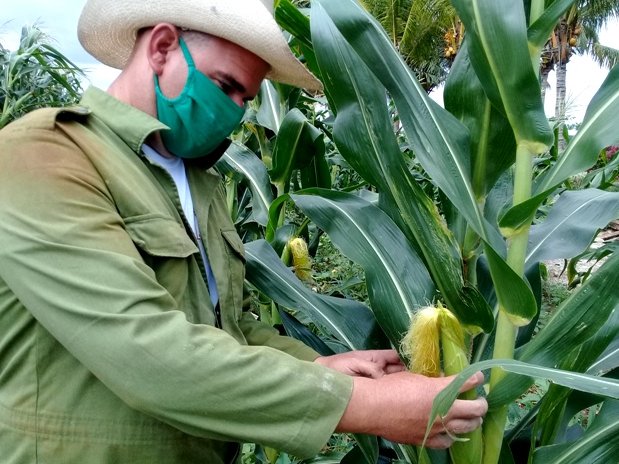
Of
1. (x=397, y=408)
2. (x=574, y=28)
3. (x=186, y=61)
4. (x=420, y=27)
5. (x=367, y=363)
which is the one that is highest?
(x=574, y=28)

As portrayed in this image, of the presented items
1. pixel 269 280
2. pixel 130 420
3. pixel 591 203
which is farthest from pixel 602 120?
pixel 130 420

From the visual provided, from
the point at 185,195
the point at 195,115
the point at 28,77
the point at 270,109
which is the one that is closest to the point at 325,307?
the point at 185,195

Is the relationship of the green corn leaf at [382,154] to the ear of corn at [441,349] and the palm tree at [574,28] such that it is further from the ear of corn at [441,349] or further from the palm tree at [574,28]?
the palm tree at [574,28]

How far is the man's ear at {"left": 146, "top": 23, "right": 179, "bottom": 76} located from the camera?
1.13 metres

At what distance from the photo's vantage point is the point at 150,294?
2.77 ft

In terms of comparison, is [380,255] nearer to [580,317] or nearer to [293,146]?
[580,317]

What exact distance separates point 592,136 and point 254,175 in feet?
4.71

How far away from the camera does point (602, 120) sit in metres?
0.99

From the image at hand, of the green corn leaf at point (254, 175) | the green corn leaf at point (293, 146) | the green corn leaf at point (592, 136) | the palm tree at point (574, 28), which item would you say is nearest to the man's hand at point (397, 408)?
the green corn leaf at point (592, 136)

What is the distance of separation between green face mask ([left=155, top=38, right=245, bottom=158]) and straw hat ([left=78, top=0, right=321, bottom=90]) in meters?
0.07

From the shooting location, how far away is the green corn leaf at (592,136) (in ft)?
3.16

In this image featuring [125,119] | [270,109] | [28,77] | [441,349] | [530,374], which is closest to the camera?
[530,374]

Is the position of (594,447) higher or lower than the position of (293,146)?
lower

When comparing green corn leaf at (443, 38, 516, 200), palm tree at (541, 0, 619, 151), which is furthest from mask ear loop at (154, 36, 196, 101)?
palm tree at (541, 0, 619, 151)
